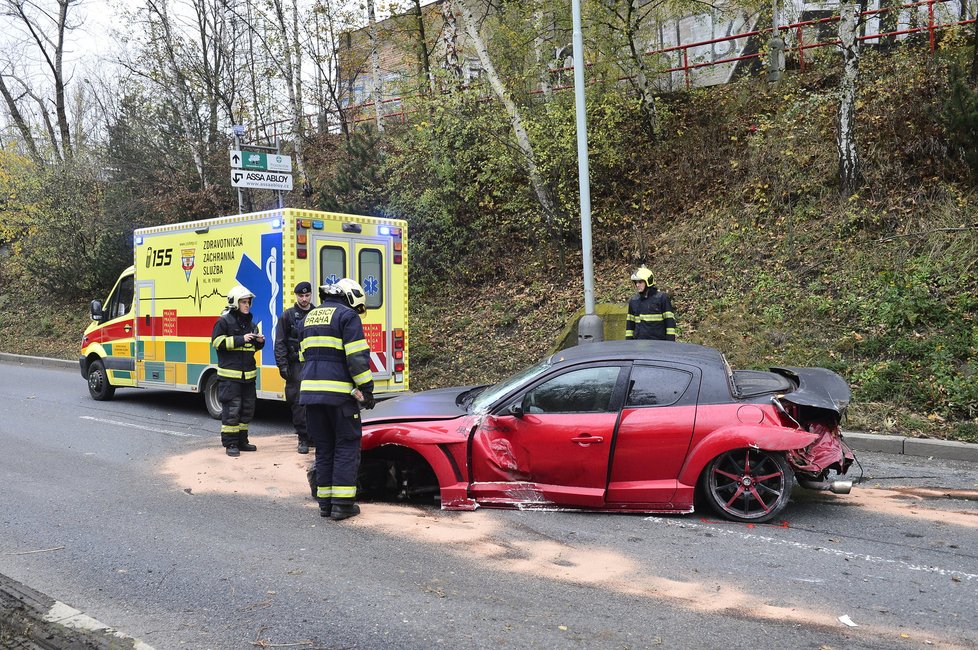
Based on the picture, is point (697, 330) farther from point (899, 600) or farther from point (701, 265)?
point (899, 600)

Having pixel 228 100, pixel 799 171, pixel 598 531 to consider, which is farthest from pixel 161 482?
pixel 228 100

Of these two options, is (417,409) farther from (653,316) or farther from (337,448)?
(653,316)

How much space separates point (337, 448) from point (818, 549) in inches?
135

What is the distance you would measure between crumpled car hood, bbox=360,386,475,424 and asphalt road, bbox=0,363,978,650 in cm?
72

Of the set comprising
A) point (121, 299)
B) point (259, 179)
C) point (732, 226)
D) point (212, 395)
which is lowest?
point (212, 395)

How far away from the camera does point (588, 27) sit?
17031mm

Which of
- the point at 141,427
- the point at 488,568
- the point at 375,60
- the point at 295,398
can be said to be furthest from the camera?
the point at 375,60

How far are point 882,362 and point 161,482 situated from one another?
27.7 ft

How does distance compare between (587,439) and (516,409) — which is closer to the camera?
(587,439)

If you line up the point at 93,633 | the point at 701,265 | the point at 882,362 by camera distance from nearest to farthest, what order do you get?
the point at 93,633 → the point at 882,362 → the point at 701,265

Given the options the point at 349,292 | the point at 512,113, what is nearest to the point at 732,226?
the point at 512,113

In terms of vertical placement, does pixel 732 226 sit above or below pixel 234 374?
above

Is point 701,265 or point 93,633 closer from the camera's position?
point 93,633

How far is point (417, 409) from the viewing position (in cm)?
615
